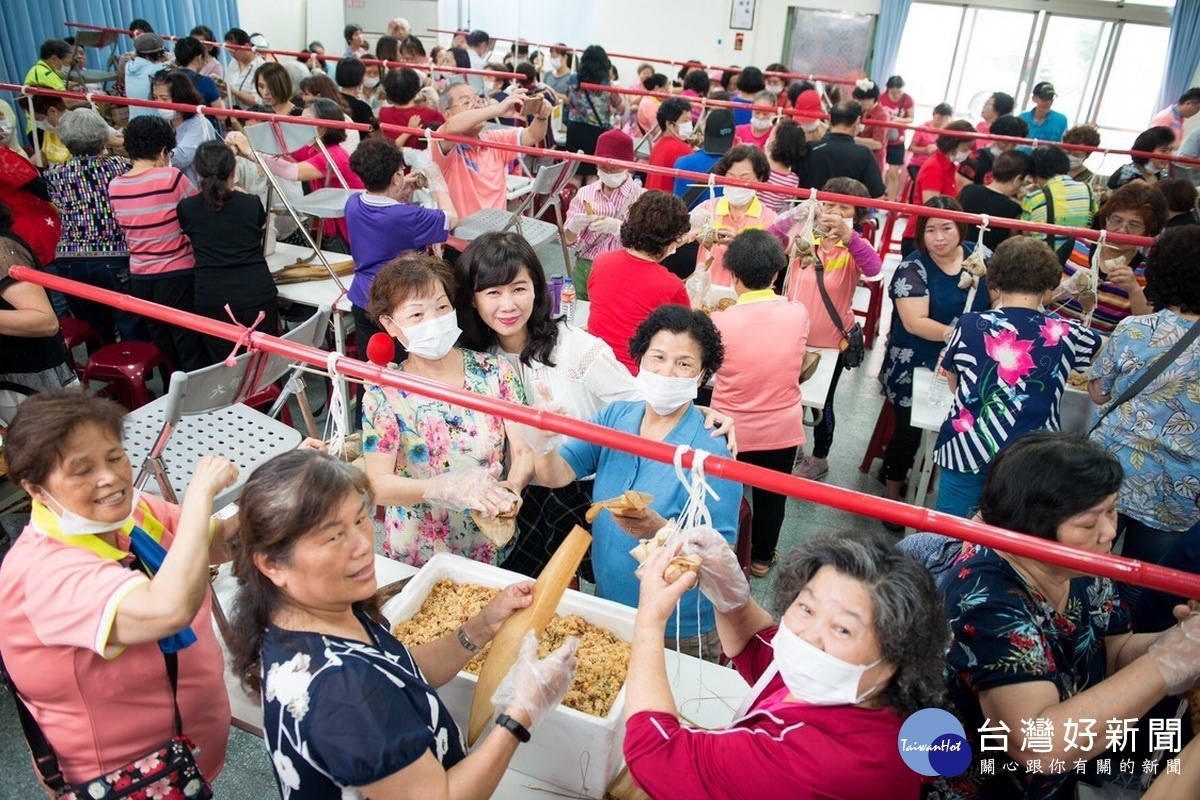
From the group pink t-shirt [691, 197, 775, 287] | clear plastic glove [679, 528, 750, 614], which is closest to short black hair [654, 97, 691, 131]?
pink t-shirt [691, 197, 775, 287]

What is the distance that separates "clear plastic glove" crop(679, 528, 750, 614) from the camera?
136cm

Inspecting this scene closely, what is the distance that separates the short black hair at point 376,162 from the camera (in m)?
3.40

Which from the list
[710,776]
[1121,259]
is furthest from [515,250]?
[1121,259]

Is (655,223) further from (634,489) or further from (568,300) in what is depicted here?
(634,489)

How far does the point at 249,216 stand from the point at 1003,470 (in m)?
3.28

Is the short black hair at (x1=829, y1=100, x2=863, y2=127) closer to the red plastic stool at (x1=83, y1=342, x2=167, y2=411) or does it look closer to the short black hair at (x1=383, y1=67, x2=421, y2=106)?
the short black hair at (x1=383, y1=67, x2=421, y2=106)

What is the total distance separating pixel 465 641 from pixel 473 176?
11.5 ft

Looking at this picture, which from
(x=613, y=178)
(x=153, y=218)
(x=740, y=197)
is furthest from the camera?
(x=613, y=178)

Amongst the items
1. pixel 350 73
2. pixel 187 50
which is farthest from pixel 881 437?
pixel 187 50

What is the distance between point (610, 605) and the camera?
174cm

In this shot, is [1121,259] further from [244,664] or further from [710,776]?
[244,664]

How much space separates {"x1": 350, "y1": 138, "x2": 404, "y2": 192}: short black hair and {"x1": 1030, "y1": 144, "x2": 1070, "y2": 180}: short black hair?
3660mm

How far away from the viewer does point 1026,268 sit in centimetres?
268

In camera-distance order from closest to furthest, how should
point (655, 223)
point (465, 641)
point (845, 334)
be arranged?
point (465, 641), point (655, 223), point (845, 334)
